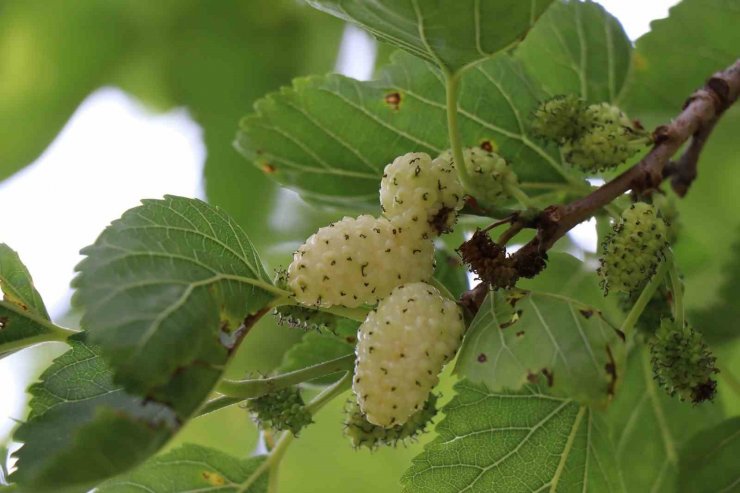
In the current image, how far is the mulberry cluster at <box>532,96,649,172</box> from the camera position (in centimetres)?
112

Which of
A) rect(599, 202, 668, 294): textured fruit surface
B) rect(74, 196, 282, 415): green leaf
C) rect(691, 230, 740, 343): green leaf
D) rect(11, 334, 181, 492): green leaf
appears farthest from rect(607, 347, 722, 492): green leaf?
rect(11, 334, 181, 492): green leaf

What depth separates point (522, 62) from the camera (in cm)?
138

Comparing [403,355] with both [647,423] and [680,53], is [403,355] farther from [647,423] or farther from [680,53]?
[680,53]

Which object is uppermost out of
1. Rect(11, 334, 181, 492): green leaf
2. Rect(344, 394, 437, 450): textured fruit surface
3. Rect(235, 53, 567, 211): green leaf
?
Rect(235, 53, 567, 211): green leaf

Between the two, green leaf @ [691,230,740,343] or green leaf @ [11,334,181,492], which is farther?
green leaf @ [691,230,740,343]

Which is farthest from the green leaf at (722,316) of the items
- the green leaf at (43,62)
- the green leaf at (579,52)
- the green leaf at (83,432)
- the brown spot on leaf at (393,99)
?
the green leaf at (43,62)

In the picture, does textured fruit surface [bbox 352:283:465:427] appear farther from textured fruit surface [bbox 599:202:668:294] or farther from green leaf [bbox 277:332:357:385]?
green leaf [bbox 277:332:357:385]

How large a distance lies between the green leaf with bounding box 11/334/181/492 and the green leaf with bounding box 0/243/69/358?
0.29 ft

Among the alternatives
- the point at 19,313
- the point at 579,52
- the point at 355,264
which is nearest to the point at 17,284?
the point at 19,313

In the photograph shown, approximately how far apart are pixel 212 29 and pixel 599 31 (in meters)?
0.93

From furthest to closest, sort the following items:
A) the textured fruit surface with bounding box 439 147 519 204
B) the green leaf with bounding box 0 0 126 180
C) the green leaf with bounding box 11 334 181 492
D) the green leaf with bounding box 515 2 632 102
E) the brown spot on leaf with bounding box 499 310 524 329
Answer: the green leaf with bounding box 0 0 126 180
the green leaf with bounding box 515 2 632 102
the textured fruit surface with bounding box 439 147 519 204
the brown spot on leaf with bounding box 499 310 524 329
the green leaf with bounding box 11 334 181 492

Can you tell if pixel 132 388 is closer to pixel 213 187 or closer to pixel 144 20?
pixel 213 187

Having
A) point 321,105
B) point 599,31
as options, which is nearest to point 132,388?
point 321,105

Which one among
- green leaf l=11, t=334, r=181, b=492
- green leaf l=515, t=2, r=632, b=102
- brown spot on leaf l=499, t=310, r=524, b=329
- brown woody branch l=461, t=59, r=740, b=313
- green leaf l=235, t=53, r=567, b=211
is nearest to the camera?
green leaf l=11, t=334, r=181, b=492
